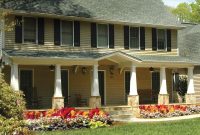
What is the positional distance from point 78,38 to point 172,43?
758cm

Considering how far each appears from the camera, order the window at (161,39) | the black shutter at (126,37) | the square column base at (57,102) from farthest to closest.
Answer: the window at (161,39)
the black shutter at (126,37)
the square column base at (57,102)

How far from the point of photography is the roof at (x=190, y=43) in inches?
1340

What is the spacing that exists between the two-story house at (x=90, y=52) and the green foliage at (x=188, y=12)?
32.3 m

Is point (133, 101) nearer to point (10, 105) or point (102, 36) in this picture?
point (102, 36)

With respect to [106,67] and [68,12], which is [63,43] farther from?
[106,67]

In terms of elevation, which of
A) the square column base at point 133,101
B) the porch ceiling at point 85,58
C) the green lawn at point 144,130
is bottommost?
the green lawn at point 144,130

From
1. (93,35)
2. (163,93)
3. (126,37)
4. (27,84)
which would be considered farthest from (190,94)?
(27,84)

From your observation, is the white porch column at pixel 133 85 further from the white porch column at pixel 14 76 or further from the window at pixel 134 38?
the white porch column at pixel 14 76

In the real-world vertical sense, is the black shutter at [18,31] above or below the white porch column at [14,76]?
above

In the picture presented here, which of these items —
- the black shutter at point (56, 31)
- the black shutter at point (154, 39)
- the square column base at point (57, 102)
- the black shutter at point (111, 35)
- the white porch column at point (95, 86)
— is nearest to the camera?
the square column base at point (57, 102)

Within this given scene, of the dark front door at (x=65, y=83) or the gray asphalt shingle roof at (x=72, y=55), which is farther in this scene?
the dark front door at (x=65, y=83)

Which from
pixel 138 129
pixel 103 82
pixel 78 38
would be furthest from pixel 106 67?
pixel 138 129

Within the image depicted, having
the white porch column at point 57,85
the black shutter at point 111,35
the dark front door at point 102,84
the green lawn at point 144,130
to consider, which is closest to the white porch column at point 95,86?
the white porch column at point 57,85

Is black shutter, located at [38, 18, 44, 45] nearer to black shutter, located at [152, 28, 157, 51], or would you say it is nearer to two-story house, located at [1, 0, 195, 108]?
two-story house, located at [1, 0, 195, 108]
